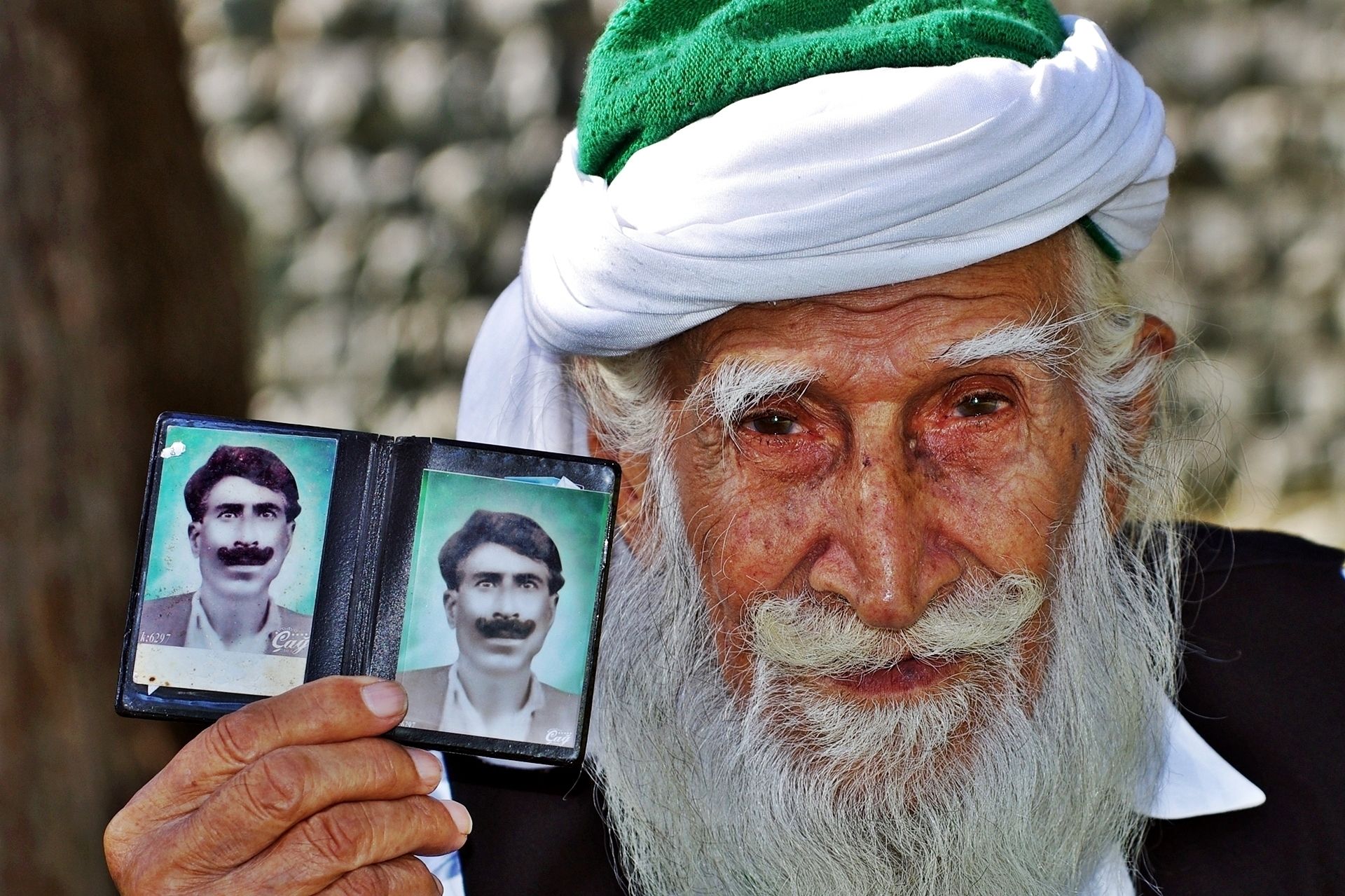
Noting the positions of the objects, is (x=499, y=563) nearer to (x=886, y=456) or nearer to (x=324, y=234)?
(x=886, y=456)

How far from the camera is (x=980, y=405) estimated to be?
1864mm

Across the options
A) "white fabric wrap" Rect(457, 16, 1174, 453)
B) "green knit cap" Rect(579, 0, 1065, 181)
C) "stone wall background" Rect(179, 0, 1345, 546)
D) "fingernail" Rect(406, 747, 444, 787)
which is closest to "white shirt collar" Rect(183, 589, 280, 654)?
"fingernail" Rect(406, 747, 444, 787)

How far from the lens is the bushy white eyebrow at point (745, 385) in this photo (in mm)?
1803

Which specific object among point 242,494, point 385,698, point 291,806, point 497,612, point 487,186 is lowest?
point 291,806

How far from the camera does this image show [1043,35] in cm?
190

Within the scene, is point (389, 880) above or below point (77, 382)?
below

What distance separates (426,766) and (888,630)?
60 centimetres

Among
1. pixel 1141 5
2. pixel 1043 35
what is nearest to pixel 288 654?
pixel 1043 35

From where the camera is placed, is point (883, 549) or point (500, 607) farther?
point (883, 549)

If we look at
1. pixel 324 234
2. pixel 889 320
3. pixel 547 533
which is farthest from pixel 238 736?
pixel 324 234

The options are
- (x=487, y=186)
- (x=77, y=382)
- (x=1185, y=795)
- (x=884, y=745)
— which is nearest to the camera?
(x=884, y=745)

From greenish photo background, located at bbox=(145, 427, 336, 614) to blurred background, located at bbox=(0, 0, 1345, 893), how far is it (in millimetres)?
1600

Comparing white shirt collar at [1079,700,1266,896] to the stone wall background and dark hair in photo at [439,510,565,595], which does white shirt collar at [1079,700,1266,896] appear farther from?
the stone wall background

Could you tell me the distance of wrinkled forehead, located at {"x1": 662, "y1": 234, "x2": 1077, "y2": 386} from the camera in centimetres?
178
